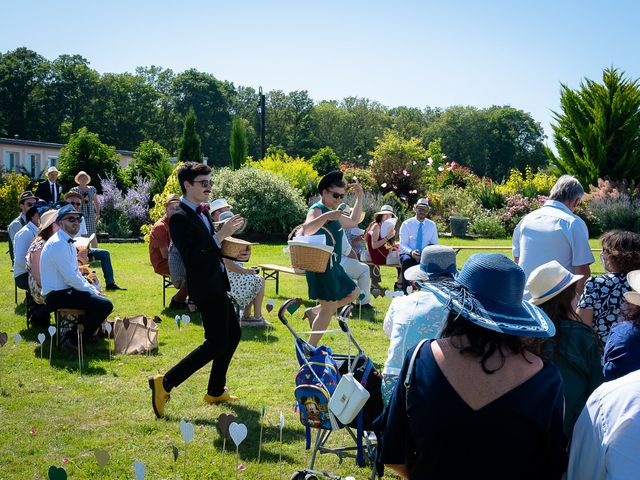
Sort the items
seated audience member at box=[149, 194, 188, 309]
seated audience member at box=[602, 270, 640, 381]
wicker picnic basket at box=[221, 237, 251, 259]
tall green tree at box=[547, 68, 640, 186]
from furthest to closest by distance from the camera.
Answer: tall green tree at box=[547, 68, 640, 186]
seated audience member at box=[149, 194, 188, 309]
wicker picnic basket at box=[221, 237, 251, 259]
seated audience member at box=[602, 270, 640, 381]

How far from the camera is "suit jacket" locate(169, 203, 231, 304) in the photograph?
527 centimetres

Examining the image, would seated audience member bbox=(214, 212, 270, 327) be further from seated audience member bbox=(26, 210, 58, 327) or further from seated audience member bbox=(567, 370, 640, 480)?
seated audience member bbox=(567, 370, 640, 480)

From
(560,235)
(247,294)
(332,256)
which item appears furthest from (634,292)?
(247,294)

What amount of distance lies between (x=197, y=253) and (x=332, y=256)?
5.47 feet

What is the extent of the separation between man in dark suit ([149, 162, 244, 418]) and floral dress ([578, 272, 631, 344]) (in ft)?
8.79

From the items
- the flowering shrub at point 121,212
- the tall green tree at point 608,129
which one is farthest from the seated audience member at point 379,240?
the tall green tree at point 608,129

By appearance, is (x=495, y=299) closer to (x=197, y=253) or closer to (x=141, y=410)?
(x=197, y=253)

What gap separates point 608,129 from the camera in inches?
1068

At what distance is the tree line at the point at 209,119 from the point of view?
68062 millimetres

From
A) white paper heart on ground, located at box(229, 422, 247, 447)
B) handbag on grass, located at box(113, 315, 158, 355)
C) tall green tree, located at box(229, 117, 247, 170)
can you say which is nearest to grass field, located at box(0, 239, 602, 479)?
handbag on grass, located at box(113, 315, 158, 355)

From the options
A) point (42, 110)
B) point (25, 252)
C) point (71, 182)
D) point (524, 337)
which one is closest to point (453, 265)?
point (524, 337)

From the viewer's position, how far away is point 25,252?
917cm

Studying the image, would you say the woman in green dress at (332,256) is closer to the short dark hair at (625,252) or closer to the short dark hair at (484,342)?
the short dark hair at (625,252)

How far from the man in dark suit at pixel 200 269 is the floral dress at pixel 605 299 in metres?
2.68
